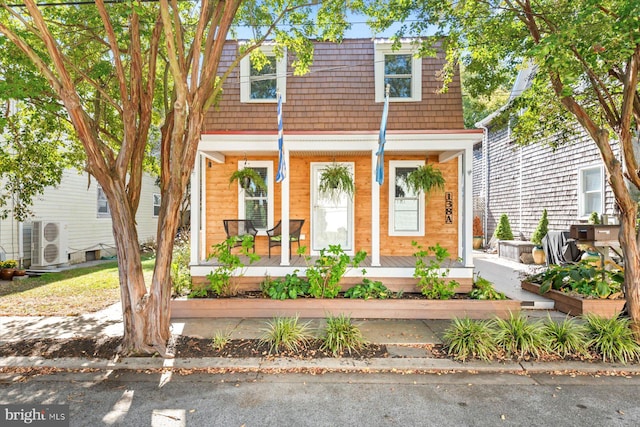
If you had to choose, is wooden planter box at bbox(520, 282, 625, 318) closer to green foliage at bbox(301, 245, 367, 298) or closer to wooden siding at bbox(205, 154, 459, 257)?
wooden siding at bbox(205, 154, 459, 257)

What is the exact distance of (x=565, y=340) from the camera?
14.1ft

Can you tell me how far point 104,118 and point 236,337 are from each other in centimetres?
582

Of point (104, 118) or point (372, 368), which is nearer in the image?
point (372, 368)

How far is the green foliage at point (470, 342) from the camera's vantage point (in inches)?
165

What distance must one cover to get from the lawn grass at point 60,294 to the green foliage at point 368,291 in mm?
4706

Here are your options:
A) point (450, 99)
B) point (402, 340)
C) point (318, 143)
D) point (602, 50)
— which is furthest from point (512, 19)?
point (402, 340)

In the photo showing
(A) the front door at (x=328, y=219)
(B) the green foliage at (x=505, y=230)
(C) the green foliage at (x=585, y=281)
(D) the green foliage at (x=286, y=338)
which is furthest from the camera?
(B) the green foliage at (x=505, y=230)

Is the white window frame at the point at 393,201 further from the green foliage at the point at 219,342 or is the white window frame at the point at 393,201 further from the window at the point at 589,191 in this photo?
the window at the point at 589,191

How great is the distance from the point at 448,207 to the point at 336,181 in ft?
9.28

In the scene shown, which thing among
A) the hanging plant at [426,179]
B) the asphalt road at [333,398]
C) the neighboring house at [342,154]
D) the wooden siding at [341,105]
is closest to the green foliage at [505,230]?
the neighboring house at [342,154]

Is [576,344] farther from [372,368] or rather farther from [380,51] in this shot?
[380,51]

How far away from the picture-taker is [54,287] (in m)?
8.21

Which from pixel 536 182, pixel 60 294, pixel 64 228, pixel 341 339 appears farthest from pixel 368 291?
pixel 64 228

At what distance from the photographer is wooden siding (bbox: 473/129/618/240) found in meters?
9.61
